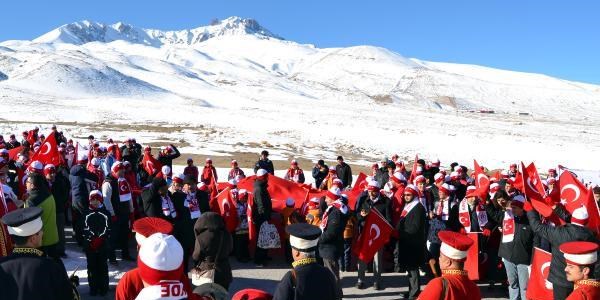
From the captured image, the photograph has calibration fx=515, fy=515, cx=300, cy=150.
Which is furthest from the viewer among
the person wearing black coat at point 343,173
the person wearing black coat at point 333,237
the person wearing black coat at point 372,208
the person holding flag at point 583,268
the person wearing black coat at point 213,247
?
the person wearing black coat at point 343,173

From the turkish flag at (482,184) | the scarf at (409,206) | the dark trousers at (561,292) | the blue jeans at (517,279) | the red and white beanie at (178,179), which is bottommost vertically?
the blue jeans at (517,279)

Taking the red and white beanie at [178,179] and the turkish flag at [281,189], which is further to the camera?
the turkish flag at [281,189]

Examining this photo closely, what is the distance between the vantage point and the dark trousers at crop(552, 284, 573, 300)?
5743 mm

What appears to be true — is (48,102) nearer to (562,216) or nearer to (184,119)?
(184,119)

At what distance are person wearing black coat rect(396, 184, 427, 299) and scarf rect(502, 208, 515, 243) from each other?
1160mm

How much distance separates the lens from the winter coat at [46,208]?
7.06 meters

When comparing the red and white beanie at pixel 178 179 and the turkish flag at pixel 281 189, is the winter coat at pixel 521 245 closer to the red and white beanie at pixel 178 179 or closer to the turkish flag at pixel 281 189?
the red and white beanie at pixel 178 179

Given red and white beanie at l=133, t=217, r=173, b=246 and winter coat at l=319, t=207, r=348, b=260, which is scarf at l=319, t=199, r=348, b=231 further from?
red and white beanie at l=133, t=217, r=173, b=246

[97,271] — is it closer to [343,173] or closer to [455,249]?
[455,249]

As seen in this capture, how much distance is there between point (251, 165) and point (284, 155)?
5.52m

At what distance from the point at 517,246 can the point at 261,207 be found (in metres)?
4.27

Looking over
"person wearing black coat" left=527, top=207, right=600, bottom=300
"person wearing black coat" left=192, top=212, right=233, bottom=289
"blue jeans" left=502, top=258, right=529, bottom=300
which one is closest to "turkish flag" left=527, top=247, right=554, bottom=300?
"blue jeans" left=502, top=258, right=529, bottom=300

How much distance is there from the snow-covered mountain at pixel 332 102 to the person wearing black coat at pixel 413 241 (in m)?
25.6

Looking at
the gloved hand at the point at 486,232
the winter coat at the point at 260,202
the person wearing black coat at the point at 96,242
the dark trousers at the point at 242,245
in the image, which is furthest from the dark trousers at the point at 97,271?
the gloved hand at the point at 486,232
